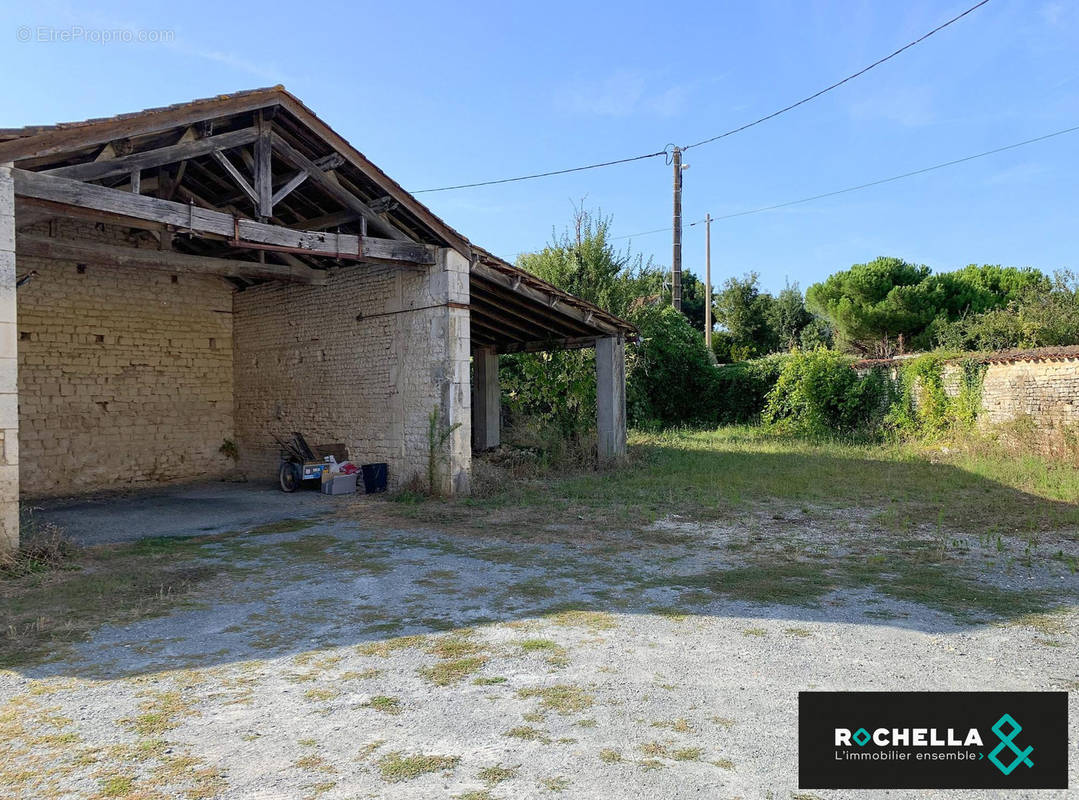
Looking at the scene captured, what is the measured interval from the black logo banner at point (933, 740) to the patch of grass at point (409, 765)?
1399 millimetres

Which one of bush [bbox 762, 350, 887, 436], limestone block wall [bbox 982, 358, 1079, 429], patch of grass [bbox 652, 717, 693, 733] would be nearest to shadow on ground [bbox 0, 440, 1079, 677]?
patch of grass [bbox 652, 717, 693, 733]

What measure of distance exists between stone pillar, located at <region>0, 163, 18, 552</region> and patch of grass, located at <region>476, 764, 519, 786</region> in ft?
18.7

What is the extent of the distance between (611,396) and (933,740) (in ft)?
36.1

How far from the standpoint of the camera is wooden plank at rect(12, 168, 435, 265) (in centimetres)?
711

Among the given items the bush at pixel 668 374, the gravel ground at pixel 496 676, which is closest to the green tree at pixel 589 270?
the bush at pixel 668 374

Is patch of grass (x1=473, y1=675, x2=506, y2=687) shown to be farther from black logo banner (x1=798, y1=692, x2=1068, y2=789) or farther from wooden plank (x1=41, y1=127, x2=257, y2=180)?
wooden plank (x1=41, y1=127, x2=257, y2=180)

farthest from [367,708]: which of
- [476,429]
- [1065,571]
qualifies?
[476,429]

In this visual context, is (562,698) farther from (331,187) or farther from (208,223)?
(331,187)

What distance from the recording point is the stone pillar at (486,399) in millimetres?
16016

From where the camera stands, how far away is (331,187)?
9.85m

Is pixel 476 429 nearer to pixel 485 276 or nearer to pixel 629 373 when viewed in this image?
pixel 485 276

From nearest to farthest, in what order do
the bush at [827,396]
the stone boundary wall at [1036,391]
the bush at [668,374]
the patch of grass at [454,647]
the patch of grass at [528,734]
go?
the patch of grass at [528,734] → the patch of grass at [454,647] → the stone boundary wall at [1036,391] → the bush at [827,396] → the bush at [668,374]

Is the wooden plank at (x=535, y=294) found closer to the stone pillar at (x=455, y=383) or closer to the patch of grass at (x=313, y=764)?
the stone pillar at (x=455, y=383)

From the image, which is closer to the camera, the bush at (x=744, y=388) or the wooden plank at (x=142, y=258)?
the wooden plank at (x=142, y=258)
